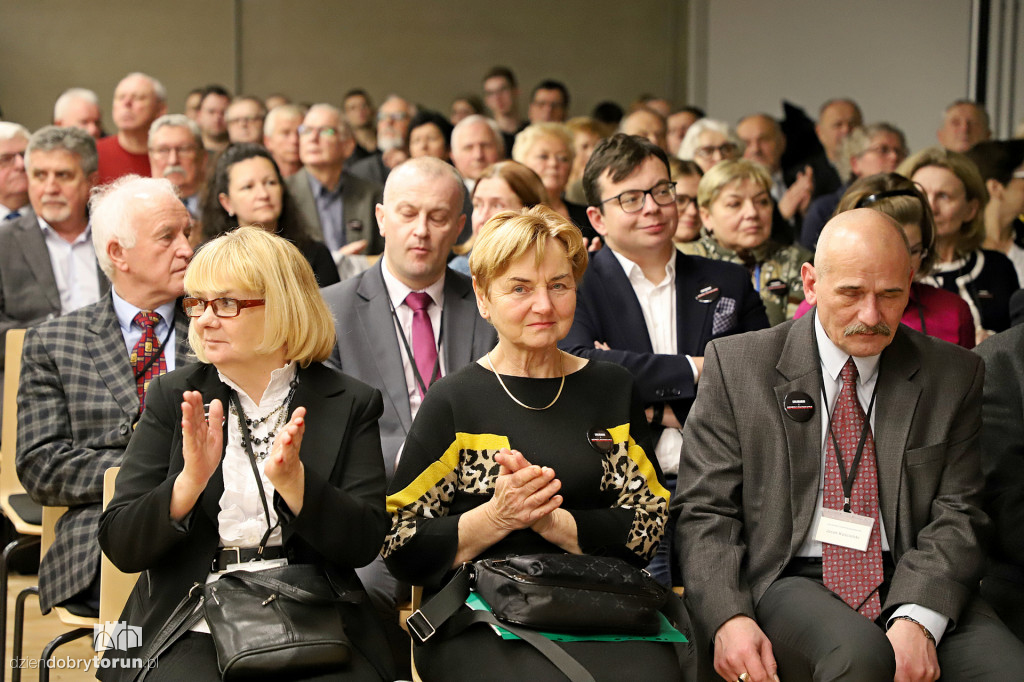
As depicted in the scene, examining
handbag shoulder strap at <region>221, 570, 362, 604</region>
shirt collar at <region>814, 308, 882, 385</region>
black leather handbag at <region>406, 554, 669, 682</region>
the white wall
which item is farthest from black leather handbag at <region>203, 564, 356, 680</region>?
the white wall

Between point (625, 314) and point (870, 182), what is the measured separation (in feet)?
3.56

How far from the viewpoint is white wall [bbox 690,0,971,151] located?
9.24 m

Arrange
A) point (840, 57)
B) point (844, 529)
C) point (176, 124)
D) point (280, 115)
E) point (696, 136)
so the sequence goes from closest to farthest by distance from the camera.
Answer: point (844, 529)
point (176, 124)
point (696, 136)
point (280, 115)
point (840, 57)

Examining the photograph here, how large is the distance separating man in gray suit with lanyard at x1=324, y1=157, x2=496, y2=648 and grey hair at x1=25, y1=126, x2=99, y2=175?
189 centimetres

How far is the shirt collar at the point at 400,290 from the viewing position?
3.36 metres

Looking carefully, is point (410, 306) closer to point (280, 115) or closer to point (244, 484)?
point (244, 484)

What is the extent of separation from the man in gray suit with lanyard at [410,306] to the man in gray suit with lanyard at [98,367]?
0.50 m

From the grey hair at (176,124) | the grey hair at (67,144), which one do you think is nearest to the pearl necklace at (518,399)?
the grey hair at (67,144)

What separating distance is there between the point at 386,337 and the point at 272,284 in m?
0.88

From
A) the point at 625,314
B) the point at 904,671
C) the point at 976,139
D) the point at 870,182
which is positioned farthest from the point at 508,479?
the point at 976,139

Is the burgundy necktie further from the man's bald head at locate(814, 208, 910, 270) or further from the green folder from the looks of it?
the man's bald head at locate(814, 208, 910, 270)

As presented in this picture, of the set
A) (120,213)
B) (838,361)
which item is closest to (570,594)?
(838,361)

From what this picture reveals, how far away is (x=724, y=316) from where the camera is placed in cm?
335

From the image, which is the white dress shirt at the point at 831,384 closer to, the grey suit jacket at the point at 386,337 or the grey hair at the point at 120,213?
the grey suit jacket at the point at 386,337
